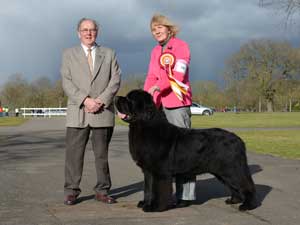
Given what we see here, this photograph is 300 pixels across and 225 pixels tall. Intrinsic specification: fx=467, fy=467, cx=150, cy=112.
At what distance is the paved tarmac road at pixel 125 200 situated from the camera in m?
5.63

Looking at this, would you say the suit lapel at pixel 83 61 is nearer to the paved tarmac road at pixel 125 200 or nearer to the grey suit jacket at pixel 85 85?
the grey suit jacket at pixel 85 85

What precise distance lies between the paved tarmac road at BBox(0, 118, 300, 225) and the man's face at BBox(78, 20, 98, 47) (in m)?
2.27

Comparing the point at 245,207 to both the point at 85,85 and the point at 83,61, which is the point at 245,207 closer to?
the point at 85,85

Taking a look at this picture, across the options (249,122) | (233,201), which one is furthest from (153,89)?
(249,122)

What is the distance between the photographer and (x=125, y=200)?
6.91m

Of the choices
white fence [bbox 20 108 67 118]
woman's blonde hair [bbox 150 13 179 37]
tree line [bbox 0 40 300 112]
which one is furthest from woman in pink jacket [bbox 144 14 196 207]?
white fence [bbox 20 108 67 118]

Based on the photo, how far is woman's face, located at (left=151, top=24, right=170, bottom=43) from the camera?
6.36 m

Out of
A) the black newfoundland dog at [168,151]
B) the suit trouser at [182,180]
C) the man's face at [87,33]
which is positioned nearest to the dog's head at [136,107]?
the black newfoundland dog at [168,151]

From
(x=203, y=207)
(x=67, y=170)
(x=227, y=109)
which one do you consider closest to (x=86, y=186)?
(x=67, y=170)

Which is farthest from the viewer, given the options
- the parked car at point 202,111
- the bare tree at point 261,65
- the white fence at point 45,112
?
the white fence at point 45,112

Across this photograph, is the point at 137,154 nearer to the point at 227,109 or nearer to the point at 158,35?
the point at 158,35

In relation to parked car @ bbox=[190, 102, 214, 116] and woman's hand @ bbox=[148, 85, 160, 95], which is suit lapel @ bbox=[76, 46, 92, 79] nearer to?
woman's hand @ bbox=[148, 85, 160, 95]

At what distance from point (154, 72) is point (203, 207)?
1.99 m

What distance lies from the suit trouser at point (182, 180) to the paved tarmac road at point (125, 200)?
0.69ft
